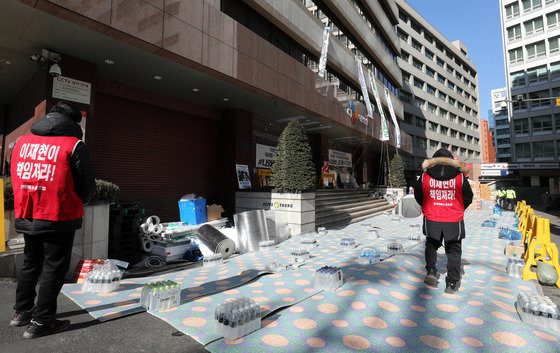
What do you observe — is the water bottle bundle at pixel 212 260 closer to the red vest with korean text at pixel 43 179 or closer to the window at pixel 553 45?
the red vest with korean text at pixel 43 179

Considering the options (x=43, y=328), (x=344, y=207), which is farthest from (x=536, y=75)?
(x=43, y=328)

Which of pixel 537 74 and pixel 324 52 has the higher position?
pixel 537 74

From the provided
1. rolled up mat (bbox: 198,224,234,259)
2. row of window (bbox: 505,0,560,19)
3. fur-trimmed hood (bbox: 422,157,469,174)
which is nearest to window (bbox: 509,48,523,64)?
row of window (bbox: 505,0,560,19)

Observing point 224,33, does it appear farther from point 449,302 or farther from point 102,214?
point 449,302

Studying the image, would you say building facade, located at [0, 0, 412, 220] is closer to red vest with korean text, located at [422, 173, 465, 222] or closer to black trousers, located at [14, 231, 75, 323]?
black trousers, located at [14, 231, 75, 323]

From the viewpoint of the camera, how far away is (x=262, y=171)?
1305 cm

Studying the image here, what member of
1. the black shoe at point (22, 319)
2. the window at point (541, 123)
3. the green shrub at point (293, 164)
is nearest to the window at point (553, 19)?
the window at point (541, 123)

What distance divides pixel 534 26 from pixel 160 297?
58794 millimetres

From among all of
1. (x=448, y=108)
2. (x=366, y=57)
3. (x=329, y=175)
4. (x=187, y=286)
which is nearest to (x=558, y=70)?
(x=448, y=108)

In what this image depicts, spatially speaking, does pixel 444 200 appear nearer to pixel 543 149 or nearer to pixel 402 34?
pixel 402 34

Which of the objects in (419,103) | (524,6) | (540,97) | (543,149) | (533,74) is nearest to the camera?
(543,149)

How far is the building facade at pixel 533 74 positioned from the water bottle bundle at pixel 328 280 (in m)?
47.6

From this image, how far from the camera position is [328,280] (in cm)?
363

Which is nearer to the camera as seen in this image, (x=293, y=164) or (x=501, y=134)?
(x=293, y=164)
